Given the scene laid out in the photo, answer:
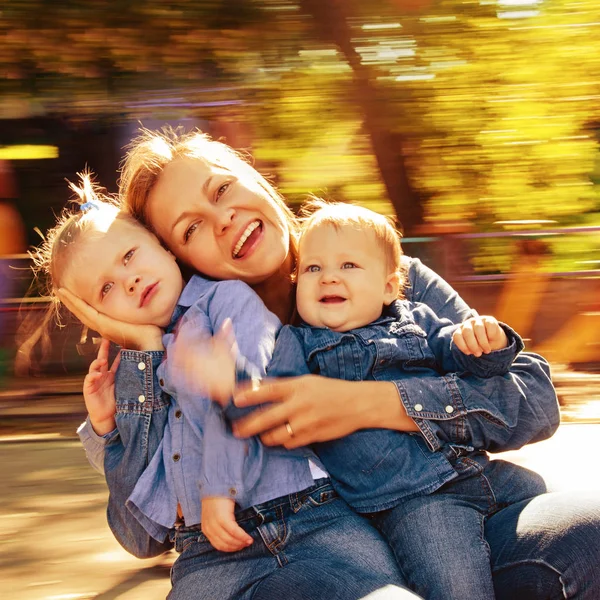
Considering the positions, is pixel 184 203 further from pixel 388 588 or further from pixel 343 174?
pixel 343 174

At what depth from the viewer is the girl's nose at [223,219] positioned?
6.41ft

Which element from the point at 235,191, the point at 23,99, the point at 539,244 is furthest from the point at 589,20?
the point at 235,191

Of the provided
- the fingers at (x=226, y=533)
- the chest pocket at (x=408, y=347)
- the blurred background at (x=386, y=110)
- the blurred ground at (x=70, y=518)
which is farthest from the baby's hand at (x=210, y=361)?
the blurred background at (x=386, y=110)

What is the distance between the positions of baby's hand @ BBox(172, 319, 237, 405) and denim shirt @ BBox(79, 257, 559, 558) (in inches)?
6.0

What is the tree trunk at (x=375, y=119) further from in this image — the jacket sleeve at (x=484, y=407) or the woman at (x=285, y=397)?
the jacket sleeve at (x=484, y=407)

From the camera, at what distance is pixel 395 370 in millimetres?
Result: 1920

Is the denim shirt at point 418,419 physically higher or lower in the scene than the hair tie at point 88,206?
lower

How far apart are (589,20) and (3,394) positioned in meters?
4.79

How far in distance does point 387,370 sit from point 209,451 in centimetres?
48

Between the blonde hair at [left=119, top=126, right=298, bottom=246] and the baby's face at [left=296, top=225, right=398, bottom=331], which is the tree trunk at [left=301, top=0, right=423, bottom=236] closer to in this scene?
the blonde hair at [left=119, top=126, right=298, bottom=246]

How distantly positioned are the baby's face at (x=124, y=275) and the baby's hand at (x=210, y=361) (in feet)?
0.63

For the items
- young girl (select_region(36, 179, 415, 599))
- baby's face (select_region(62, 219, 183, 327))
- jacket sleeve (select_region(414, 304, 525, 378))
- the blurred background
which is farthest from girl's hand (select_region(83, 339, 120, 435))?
the blurred background

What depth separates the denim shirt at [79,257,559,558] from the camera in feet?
5.94

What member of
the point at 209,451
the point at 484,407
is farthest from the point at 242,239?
the point at 484,407
